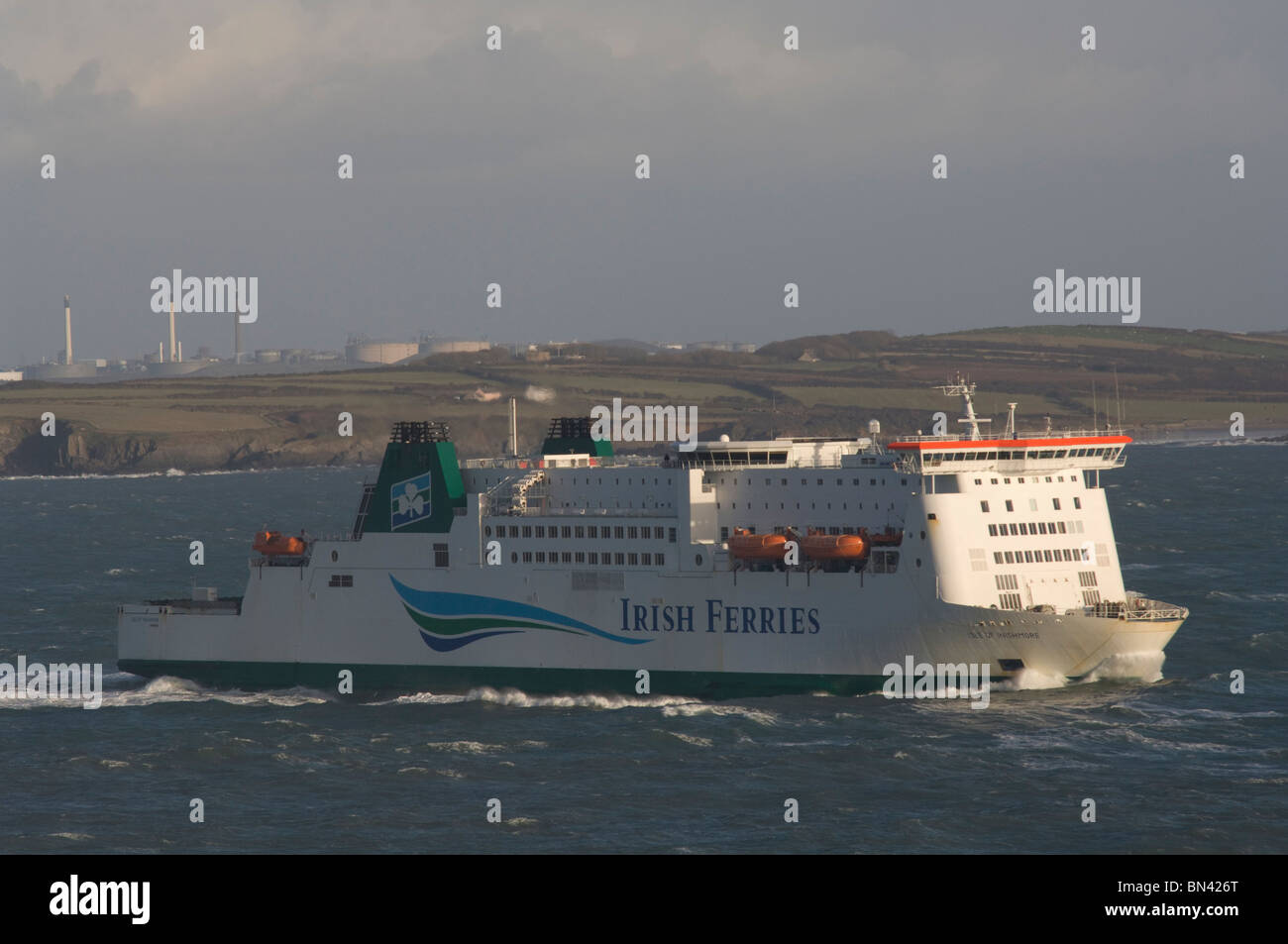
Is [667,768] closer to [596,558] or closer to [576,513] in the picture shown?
[596,558]

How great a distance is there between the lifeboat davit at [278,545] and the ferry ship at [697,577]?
0.07 m

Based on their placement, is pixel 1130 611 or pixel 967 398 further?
pixel 967 398

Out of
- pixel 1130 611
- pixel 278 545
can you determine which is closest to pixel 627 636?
pixel 278 545

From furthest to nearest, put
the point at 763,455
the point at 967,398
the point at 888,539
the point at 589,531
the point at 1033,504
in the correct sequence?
the point at 589,531 < the point at 763,455 < the point at 967,398 < the point at 1033,504 < the point at 888,539

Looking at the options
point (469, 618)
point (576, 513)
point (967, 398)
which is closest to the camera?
point (967, 398)

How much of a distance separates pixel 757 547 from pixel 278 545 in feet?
46.0

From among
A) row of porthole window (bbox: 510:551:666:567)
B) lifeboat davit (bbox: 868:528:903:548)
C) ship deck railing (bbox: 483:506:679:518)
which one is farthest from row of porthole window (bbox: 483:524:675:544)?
lifeboat davit (bbox: 868:528:903:548)

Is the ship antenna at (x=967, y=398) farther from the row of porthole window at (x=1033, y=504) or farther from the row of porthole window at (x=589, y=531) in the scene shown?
the row of porthole window at (x=589, y=531)

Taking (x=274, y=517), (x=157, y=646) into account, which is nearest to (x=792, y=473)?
A: (x=157, y=646)

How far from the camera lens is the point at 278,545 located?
44.6 m

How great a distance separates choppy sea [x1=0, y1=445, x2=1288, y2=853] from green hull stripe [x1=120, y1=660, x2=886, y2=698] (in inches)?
14.4

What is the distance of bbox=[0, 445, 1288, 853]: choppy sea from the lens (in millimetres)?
29219

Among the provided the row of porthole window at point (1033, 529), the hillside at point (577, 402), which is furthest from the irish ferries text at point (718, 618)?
the hillside at point (577, 402)
